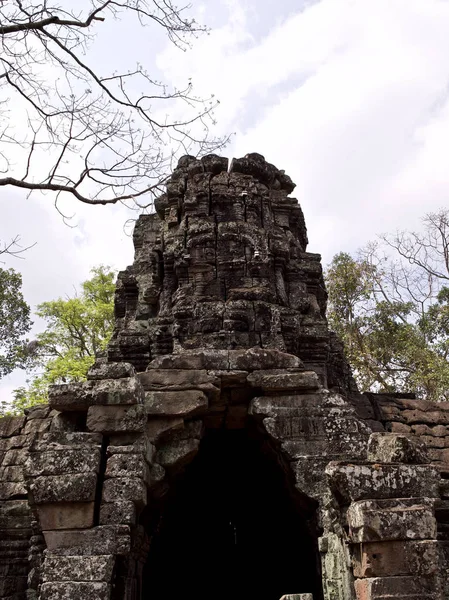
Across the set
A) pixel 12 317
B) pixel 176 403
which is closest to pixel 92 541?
pixel 176 403

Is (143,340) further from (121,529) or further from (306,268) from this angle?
(121,529)

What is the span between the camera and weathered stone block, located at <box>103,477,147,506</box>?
4.84 m

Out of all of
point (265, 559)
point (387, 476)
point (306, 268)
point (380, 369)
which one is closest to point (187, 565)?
point (265, 559)

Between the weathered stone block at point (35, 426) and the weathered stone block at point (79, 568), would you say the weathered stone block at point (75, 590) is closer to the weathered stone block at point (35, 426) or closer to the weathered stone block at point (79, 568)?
the weathered stone block at point (79, 568)

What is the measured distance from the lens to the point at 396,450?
4.86 metres

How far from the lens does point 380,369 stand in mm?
19000

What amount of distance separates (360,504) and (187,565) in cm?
625

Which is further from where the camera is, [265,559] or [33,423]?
[265,559]

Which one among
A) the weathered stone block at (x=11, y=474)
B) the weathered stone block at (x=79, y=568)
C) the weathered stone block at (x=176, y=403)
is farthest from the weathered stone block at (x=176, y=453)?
the weathered stone block at (x=11, y=474)

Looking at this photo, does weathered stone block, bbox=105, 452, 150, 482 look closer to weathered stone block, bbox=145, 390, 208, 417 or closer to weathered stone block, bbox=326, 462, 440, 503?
weathered stone block, bbox=145, 390, 208, 417

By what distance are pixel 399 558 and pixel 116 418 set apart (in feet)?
8.38

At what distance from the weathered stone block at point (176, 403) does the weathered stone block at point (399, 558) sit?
1.91 meters

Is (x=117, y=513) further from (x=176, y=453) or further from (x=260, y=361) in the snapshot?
(x=260, y=361)

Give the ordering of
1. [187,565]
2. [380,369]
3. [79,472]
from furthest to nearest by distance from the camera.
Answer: [380,369] < [187,565] < [79,472]
